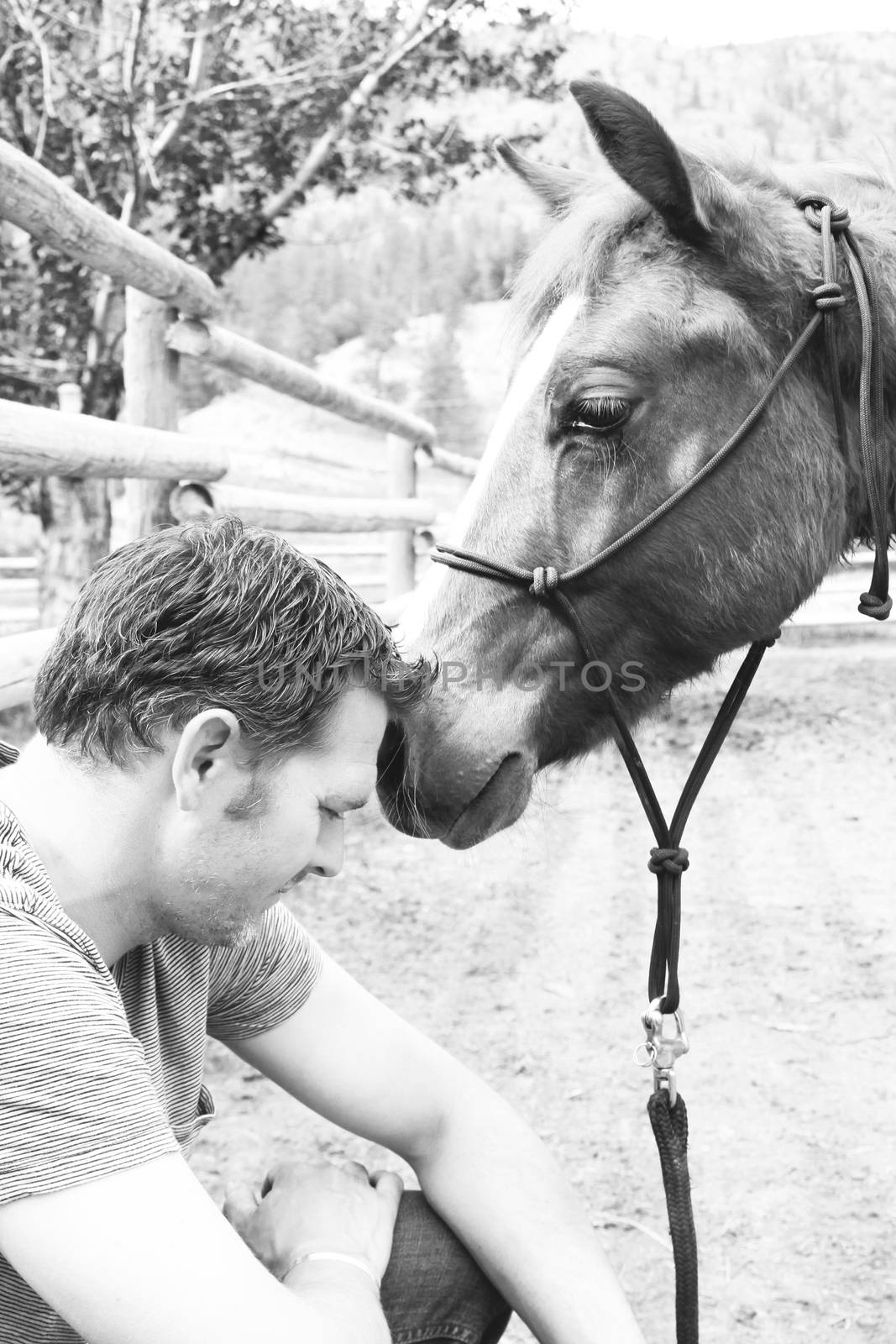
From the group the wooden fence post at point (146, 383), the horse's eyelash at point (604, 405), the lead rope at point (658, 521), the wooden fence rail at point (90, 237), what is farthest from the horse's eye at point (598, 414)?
the wooden fence post at point (146, 383)

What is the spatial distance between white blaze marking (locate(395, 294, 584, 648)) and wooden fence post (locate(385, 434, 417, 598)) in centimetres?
493

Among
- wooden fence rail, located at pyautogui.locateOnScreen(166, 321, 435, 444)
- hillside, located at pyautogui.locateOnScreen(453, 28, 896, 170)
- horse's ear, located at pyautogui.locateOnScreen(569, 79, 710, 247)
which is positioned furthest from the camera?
hillside, located at pyautogui.locateOnScreen(453, 28, 896, 170)

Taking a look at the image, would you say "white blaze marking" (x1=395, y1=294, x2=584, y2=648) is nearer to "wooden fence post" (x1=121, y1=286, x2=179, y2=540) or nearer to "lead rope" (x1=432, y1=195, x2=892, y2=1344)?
"lead rope" (x1=432, y1=195, x2=892, y2=1344)

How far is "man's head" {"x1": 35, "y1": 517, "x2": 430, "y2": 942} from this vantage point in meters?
1.16

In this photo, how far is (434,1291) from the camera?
4.94 ft

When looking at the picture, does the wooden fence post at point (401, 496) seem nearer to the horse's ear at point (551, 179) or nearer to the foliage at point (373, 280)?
the horse's ear at point (551, 179)

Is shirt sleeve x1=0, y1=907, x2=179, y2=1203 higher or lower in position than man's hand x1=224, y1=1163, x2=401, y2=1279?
higher

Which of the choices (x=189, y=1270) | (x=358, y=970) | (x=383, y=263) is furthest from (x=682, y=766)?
(x=383, y=263)

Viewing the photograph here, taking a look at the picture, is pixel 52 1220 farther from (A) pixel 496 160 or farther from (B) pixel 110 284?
(A) pixel 496 160

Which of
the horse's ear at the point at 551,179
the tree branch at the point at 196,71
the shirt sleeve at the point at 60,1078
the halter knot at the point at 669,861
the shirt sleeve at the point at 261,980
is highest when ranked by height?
the tree branch at the point at 196,71

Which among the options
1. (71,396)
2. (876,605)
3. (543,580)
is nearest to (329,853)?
(543,580)

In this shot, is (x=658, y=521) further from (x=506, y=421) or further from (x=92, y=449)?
(x=92, y=449)

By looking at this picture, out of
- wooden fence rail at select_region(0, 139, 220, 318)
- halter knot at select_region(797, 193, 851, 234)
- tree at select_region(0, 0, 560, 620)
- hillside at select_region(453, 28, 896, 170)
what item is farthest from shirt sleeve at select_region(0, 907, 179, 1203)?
hillside at select_region(453, 28, 896, 170)

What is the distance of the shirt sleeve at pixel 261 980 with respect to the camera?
1.49 metres
